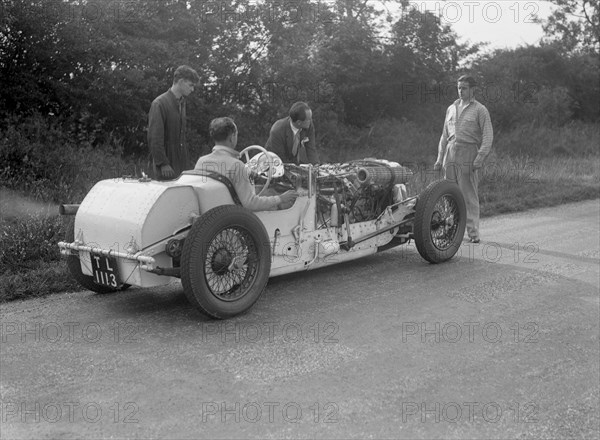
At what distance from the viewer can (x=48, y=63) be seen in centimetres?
1228

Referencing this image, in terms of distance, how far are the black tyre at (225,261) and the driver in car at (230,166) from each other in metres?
0.26

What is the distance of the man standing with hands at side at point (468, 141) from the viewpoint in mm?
8578

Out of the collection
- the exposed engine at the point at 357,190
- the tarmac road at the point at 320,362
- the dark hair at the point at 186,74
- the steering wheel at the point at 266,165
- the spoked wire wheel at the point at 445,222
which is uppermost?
the dark hair at the point at 186,74

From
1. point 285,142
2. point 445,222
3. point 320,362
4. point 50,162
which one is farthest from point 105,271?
point 50,162

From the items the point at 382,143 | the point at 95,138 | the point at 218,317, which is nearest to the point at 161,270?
the point at 218,317

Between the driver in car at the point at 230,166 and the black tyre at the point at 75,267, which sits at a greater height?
the driver in car at the point at 230,166

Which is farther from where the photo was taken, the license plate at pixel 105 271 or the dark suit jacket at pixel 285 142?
the dark suit jacket at pixel 285 142

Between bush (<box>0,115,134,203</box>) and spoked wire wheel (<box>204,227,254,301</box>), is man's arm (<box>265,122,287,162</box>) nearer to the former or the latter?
spoked wire wheel (<box>204,227,254,301</box>)

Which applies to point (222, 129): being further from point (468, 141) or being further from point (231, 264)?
point (468, 141)

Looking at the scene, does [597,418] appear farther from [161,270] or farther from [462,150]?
[462,150]

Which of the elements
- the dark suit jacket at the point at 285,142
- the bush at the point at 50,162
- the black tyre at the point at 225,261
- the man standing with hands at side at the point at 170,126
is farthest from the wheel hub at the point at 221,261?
the bush at the point at 50,162

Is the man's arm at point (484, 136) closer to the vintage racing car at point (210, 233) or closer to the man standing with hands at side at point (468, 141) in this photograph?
the man standing with hands at side at point (468, 141)

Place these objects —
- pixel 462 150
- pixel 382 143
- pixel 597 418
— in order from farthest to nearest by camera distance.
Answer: pixel 382 143 < pixel 462 150 < pixel 597 418

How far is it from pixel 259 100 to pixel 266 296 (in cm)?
1062
